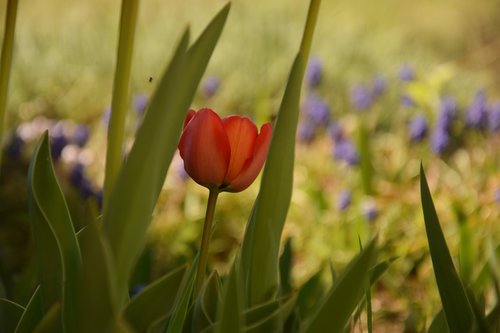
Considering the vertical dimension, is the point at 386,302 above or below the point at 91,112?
below

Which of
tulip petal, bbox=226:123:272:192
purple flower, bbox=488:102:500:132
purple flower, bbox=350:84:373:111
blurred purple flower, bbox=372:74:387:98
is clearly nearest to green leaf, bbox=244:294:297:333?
tulip petal, bbox=226:123:272:192

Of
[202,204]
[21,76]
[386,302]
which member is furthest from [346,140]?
[21,76]

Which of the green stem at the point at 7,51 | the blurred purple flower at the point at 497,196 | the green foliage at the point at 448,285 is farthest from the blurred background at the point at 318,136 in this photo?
the green stem at the point at 7,51

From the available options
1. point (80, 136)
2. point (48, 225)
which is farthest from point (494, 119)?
point (48, 225)

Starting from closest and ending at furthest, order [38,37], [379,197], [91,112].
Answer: [379,197] < [91,112] < [38,37]

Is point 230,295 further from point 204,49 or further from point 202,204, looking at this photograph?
point 202,204

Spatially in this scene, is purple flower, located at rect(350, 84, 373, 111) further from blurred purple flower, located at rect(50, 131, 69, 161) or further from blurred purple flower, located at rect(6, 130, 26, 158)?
blurred purple flower, located at rect(6, 130, 26, 158)

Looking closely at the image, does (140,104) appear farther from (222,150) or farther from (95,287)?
(95,287)
